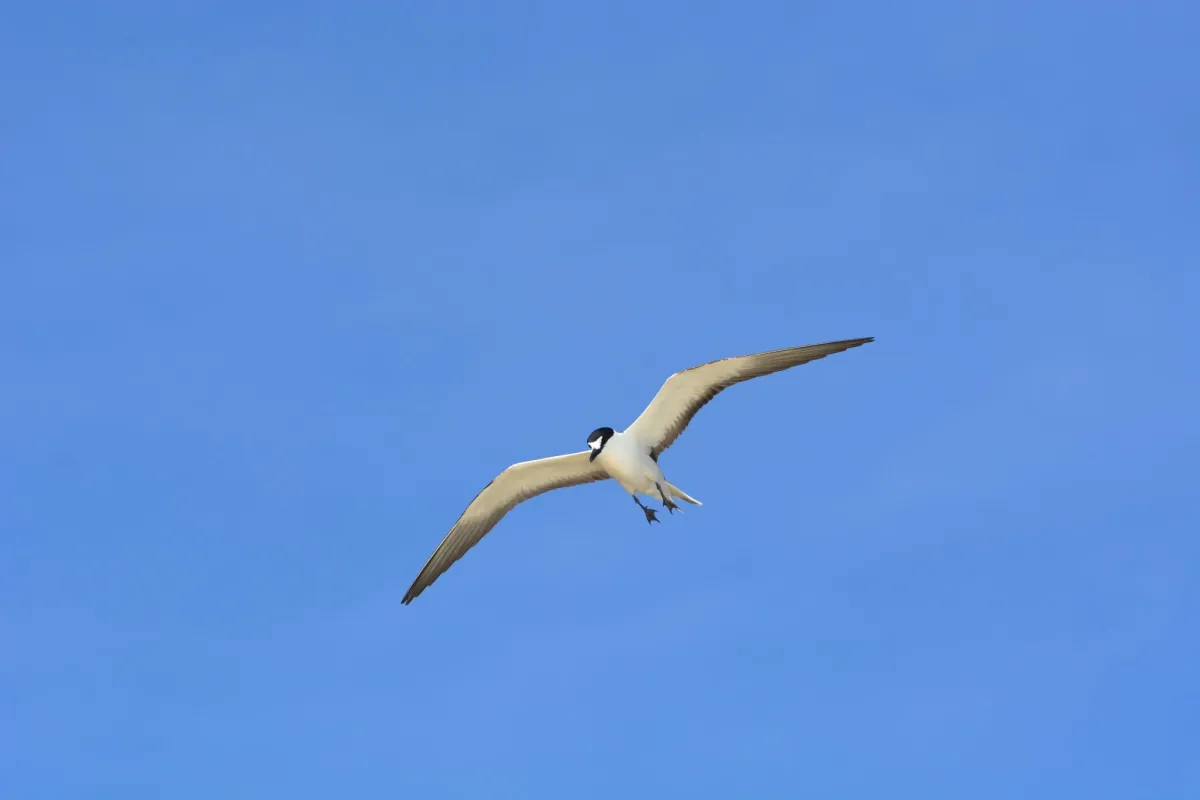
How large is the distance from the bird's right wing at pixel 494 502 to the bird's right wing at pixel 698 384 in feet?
5.90

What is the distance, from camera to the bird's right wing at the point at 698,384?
78.9 feet

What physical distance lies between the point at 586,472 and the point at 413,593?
4206mm

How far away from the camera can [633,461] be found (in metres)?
25.0

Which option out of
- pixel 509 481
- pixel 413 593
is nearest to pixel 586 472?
pixel 509 481

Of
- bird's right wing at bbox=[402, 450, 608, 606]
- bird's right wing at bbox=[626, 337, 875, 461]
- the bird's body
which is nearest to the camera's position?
bird's right wing at bbox=[626, 337, 875, 461]

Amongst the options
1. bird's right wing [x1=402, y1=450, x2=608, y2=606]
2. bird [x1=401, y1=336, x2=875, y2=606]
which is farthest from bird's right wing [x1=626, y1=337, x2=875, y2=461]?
bird's right wing [x1=402, y1=450, x2=608, y2=606]

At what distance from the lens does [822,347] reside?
78.4 ft

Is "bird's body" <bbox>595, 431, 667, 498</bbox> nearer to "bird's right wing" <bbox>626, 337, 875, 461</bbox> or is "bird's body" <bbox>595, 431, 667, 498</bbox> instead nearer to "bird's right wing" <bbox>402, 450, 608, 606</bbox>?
"bird's right wing" <bbox>626, 337, 875, 461</bbox>

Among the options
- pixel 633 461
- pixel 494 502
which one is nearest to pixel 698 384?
pixel 633 461

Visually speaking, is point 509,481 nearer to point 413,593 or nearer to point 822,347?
point 413,593

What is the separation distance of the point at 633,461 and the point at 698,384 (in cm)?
183

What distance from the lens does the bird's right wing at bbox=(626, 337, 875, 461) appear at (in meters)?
24.1

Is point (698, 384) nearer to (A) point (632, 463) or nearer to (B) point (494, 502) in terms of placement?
(A) point (632, 463)

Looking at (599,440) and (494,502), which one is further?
(494,502)
